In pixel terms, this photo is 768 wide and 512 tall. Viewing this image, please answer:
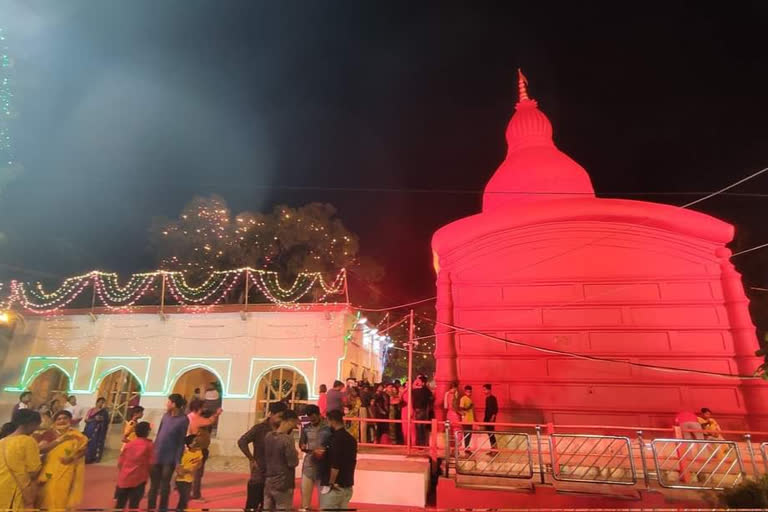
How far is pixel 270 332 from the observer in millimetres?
13805

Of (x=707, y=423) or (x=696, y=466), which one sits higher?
(x=707, y=423)

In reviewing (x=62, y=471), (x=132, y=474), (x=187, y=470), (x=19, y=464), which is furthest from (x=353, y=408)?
(x=19, y=464)

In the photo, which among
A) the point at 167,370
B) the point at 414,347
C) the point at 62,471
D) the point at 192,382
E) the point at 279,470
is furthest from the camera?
the point at 414,347

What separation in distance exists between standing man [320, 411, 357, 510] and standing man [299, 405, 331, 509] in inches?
8.8

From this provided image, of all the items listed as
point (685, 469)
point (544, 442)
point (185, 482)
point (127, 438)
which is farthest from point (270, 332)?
point (685, 469)

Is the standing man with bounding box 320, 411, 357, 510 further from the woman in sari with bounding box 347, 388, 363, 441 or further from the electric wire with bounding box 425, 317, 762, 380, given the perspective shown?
the electric wire with bounding box 425, 317, 762, 380

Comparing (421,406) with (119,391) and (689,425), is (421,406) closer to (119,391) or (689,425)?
(689,425)

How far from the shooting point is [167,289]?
1566 centimetres

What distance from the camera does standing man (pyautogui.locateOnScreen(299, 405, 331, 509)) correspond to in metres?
4.97

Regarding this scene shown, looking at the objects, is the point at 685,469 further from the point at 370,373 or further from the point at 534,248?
the point at 370,373

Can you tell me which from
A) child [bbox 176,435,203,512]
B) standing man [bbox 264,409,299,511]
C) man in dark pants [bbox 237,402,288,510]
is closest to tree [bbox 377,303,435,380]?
child [bbox 176,435,203,512]

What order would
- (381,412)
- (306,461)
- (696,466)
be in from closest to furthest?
(306,461)
(696,466)
(381,412)

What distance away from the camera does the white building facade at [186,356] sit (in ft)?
43.4

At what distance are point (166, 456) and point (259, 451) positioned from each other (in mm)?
1445
